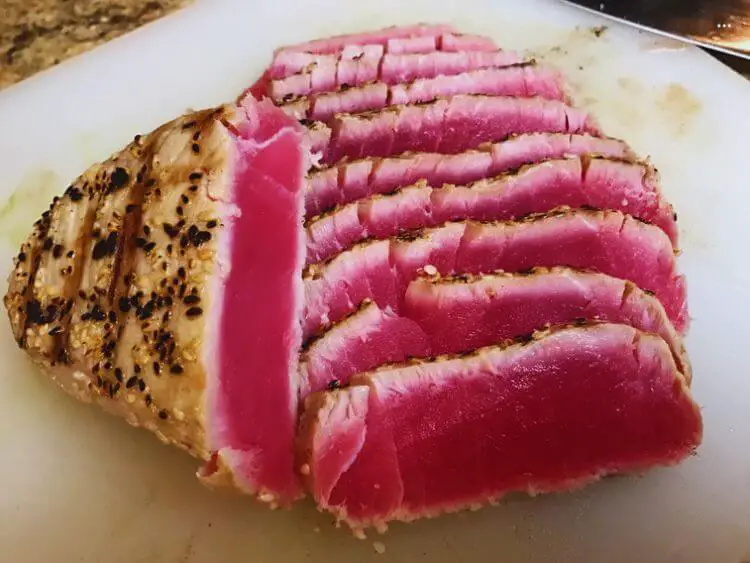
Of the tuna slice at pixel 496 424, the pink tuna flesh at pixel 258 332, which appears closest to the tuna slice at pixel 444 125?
the pink tuna flesh at pixel 258 332

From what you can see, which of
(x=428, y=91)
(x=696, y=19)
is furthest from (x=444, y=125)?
A: (x=696, y=19)

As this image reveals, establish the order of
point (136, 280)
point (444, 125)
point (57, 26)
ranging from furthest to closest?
point (57, 26), point (444, 125), point (136, 280)

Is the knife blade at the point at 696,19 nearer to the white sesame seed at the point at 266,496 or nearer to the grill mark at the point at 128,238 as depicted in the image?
the grill mark at the point at 128,238

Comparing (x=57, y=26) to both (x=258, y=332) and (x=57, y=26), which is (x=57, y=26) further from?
(x=258, y=332)

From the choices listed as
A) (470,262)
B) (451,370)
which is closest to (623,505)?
(451,370)

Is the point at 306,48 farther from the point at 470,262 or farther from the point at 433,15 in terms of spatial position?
the point at 470,262

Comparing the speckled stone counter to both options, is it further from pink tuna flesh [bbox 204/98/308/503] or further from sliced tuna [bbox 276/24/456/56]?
pink tuna flesh [bbox 204/98/308/503]

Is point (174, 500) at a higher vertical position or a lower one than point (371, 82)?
lower
